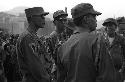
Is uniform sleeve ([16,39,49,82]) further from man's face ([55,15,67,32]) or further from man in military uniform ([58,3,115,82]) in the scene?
man's face ([55,15,67,32])

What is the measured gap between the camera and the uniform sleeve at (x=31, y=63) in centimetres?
487

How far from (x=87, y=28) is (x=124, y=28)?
5.59 meters

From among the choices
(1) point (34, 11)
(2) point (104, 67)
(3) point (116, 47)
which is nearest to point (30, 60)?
(1) point (34, 11)

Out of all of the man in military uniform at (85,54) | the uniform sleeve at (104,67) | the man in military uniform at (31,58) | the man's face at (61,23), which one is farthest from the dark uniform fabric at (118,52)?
the uniform sleeve at (104,67)

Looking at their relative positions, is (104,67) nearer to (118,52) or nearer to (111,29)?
→ (118,52)

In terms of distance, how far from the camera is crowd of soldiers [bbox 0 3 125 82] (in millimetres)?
3395

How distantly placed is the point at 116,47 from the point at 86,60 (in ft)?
12.2

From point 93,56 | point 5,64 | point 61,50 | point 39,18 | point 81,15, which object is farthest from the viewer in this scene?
point 5,64

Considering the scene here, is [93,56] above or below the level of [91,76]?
above

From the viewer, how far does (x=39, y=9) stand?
18.1ft

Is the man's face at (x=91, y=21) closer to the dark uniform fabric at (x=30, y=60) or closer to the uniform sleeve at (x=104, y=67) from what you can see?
the uniform sleeve at (x=104, y=67)

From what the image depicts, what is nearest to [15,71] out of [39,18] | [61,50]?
[39,18]

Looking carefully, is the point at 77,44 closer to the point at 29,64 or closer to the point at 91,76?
the point at 91,76

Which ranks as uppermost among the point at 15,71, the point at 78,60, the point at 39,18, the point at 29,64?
the point at 39,18
